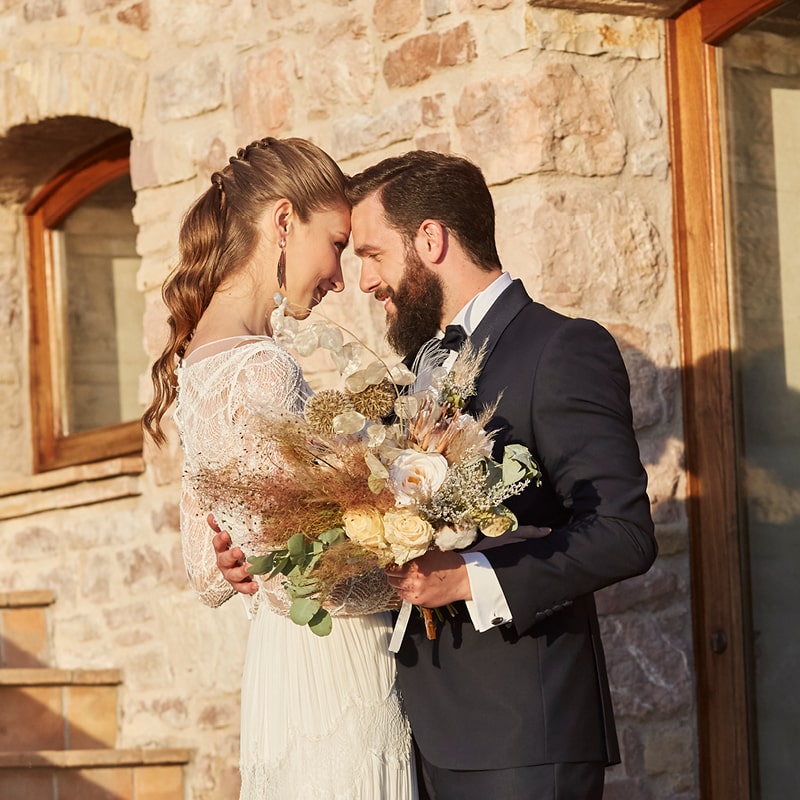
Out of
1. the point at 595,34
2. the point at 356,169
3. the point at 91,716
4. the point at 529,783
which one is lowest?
the point at 91,716

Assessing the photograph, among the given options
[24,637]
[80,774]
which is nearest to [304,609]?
[80,774]

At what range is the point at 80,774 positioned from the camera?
539 cm

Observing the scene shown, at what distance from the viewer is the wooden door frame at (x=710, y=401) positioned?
4551 millimetres

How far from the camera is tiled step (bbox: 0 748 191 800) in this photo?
534cm

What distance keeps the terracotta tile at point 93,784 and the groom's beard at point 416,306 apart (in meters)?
2.68

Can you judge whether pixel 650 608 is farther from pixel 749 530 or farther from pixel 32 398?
pixel 32 398

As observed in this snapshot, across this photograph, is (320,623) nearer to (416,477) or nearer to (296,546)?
(296,546)

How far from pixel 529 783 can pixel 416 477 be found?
72cm

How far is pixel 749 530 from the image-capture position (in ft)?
15.0

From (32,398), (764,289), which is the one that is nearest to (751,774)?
(764,289)

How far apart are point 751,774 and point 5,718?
9.33 ft

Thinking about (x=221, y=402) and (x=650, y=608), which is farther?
(x=650, y=608)

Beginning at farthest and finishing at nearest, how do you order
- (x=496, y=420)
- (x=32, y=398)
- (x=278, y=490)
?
(x=32, y=398), (x=496, y=420), (x=278, y=490)

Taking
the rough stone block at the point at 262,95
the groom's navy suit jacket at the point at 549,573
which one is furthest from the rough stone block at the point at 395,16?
the groom's navy suit jacket at the point at 549,573
